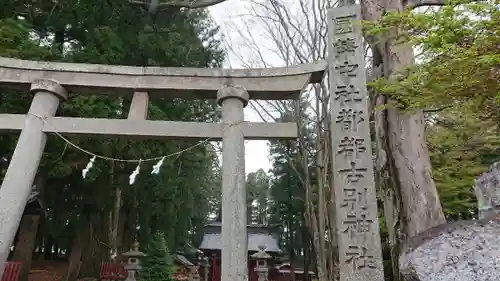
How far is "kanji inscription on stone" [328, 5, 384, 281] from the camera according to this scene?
16.6 ft

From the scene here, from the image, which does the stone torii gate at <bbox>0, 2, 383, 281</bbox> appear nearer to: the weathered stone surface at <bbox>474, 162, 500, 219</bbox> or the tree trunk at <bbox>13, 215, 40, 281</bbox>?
the weathered stone surface at <bbox>474, 162, 500, 219</bbox>

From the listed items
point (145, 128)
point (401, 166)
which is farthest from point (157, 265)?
point (401, 166)

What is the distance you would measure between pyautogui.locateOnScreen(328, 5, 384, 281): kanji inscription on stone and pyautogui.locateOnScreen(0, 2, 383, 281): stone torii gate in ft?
0.04

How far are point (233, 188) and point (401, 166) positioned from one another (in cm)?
229

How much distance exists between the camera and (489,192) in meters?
3.27

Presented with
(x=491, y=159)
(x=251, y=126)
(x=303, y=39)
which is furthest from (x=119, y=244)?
(x=491, y=159)

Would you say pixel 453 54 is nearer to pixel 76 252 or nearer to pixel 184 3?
pixel 184 3

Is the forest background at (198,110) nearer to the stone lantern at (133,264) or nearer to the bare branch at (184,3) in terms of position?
the bare branch at (184,3)

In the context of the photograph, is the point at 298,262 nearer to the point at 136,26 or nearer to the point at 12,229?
the point at 136,26

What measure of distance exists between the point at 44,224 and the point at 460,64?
16.7 m

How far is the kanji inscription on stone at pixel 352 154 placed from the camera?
16.6 feet

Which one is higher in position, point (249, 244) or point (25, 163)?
point (249, 244)

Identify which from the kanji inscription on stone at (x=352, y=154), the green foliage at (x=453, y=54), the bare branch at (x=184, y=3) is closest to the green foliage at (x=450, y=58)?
the green foliage at (x=453, y=54)

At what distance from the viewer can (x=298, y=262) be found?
25.5 meters
